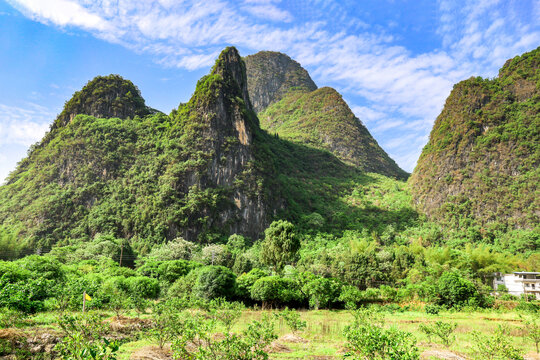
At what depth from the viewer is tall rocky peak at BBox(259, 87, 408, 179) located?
146500mm

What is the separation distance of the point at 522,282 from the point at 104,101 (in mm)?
112153

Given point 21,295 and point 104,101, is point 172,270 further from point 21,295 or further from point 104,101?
point 104,101

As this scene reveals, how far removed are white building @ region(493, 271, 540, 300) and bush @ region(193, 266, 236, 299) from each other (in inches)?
1438

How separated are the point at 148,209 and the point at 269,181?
31.9 meters

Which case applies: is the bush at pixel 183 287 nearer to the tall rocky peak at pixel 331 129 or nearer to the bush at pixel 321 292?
the bush at pixel 321 292

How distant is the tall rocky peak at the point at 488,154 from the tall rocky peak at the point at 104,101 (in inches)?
3679

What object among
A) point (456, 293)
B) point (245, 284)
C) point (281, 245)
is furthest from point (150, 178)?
point (456, 293)

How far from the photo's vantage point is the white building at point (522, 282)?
42.0m

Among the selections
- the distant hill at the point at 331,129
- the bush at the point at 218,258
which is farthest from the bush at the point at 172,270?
the distant hill at the point at 331,129

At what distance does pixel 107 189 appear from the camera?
8194 cm

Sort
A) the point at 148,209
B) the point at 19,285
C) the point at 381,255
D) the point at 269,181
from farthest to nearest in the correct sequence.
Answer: the point at 269,181 → the point at 148,209 → the point at 381,255 → the point at 19,285

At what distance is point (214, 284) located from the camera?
29078 millimetres

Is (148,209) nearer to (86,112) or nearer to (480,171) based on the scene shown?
(86,112)

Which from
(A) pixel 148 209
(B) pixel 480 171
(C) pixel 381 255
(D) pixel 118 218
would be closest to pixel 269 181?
(A) pixel 148 209
